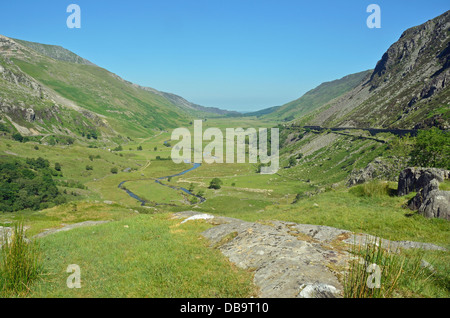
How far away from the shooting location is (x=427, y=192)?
28.9m

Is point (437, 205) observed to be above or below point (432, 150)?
below

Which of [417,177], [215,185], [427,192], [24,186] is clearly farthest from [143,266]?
[215,185]

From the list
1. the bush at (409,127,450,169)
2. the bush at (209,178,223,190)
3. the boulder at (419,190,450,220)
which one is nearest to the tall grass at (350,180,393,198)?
the boulder at (419,190,450,220)

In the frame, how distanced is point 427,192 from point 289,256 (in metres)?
24.0

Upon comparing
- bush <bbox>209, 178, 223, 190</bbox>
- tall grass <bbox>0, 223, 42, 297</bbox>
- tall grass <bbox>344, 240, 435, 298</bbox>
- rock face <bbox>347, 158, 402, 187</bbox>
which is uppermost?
tall grass <bbox>344, 240, 435, 298</bbox>

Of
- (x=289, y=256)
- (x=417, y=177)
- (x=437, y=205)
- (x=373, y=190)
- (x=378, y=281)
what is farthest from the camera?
(x=373, y=190)

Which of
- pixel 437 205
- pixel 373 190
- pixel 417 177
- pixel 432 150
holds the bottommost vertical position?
pixel 373 190

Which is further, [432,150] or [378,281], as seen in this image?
[432,150]

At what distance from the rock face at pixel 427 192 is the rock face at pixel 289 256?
27.5ft

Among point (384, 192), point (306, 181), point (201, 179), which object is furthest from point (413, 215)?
point (201, 179)

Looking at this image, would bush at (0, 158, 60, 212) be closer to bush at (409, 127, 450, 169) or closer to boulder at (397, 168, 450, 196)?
boulder at (397, 168, 450, 196)

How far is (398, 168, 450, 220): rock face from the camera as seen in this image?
82.3 ft

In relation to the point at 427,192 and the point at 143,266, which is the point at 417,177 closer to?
the point at 427,192

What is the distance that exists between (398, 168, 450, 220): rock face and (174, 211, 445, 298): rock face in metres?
8.37
